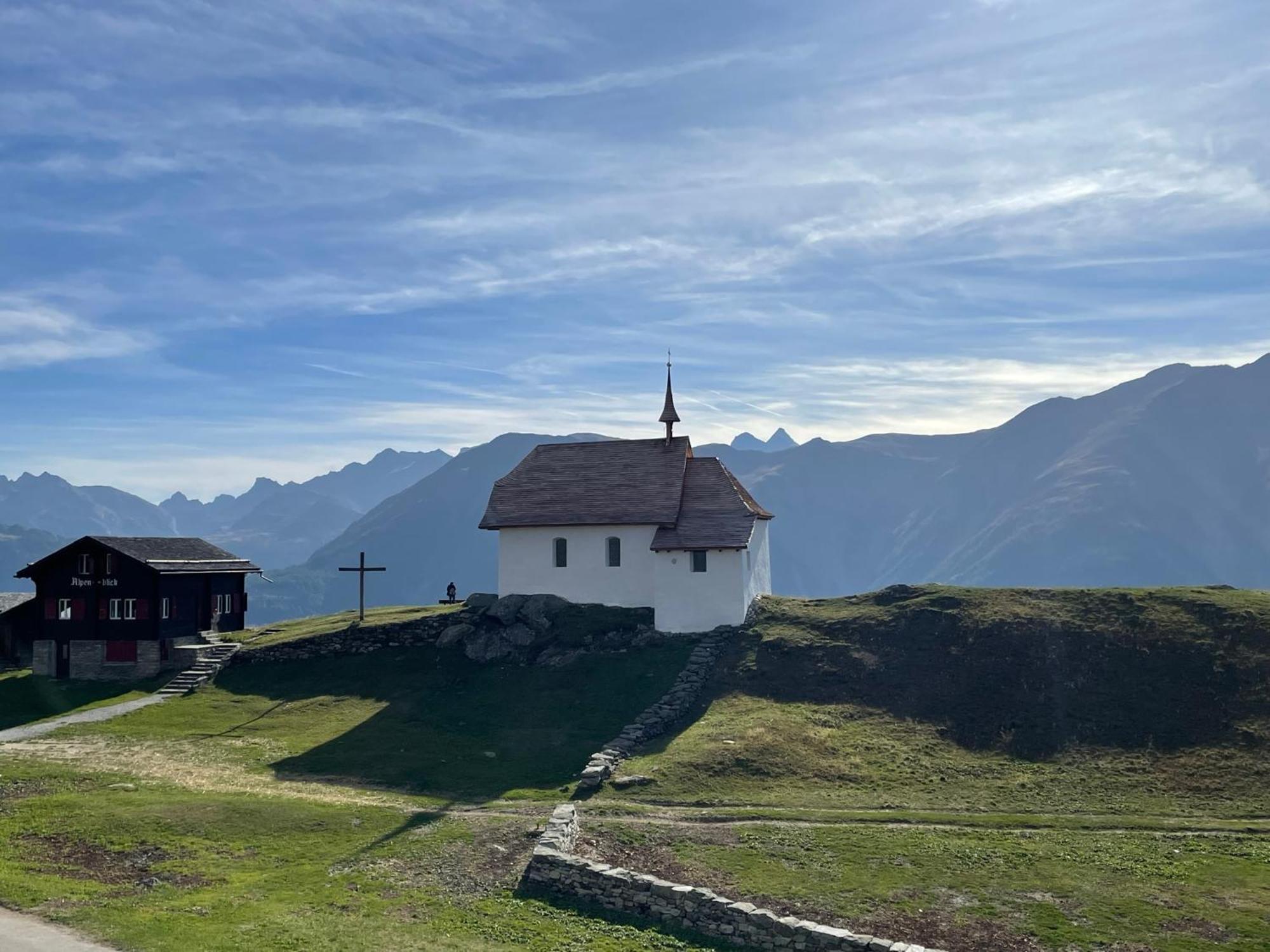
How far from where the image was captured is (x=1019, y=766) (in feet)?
125

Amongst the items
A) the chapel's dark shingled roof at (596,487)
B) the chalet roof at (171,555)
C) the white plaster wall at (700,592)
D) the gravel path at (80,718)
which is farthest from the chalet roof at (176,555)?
the white plaster wall at (700,592)

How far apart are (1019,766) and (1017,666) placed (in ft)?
29.3

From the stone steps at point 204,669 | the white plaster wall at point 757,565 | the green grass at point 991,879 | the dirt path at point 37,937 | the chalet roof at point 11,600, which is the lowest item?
the green grass at point 991,879

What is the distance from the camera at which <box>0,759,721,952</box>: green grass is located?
23.3 metres

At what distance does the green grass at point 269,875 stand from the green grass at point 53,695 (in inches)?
709

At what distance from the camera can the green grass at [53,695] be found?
5203cm

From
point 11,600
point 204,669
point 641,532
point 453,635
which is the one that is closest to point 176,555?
point 204,669

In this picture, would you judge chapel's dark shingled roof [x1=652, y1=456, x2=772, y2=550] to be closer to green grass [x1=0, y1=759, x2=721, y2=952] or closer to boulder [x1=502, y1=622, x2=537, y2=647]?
boulder [x1=502, y1=622, x2=537, y2=647]

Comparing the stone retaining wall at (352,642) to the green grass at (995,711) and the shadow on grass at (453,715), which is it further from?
the green grass at (995,711)

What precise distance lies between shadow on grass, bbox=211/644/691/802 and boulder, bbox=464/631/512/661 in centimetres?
72

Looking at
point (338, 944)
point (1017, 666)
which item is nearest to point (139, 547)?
point (338, 944)

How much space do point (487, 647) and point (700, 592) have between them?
12.8 metres

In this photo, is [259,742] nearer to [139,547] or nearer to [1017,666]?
[139,547]

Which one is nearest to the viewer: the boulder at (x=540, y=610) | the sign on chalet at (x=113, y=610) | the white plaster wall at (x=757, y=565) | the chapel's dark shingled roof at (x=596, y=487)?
the white plaster wall at (x=757, y=565)
